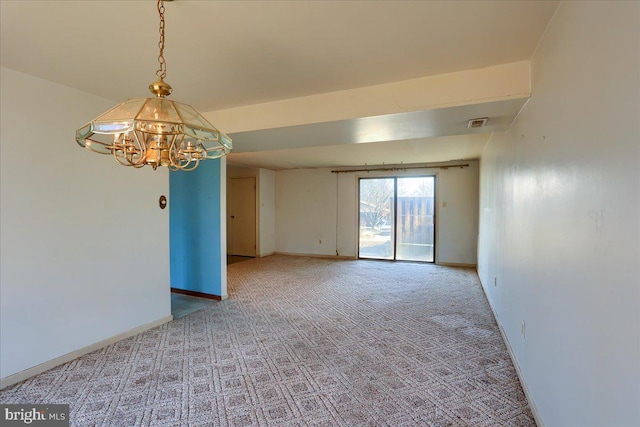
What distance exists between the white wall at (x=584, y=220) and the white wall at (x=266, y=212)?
6.15m

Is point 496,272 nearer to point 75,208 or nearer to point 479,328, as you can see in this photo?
point 479,328

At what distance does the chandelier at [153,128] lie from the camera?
120cm

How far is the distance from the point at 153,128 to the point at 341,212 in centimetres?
620

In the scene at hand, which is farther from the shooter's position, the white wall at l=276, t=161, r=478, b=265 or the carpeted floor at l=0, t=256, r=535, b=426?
the white wall at l=276, t=161, r=478, b=265

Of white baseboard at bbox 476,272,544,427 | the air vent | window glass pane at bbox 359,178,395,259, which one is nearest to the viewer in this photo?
white baseboard at bbox 476,272,544,427

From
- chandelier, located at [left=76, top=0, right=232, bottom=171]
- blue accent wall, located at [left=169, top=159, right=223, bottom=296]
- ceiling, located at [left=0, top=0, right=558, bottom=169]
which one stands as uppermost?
ceiling, located at [left=0, top=0, right=558, bottom=169]

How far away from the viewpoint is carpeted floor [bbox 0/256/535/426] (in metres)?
1.84

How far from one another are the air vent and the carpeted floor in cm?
199

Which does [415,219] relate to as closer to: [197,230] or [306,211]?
[306,211]

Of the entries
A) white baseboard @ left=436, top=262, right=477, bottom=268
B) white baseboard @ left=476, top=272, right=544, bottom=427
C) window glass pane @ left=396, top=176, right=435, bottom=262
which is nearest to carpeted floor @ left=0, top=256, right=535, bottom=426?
white baseboard @ left=476, top=272, right=544, bottom=427

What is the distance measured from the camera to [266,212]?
7723 millimetres

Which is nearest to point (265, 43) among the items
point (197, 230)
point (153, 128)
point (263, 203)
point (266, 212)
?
point (153, 128)

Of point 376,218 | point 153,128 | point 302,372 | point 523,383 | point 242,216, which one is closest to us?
point 153,128

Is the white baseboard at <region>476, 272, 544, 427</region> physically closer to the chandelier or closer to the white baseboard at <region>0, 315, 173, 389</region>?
the chandelier
